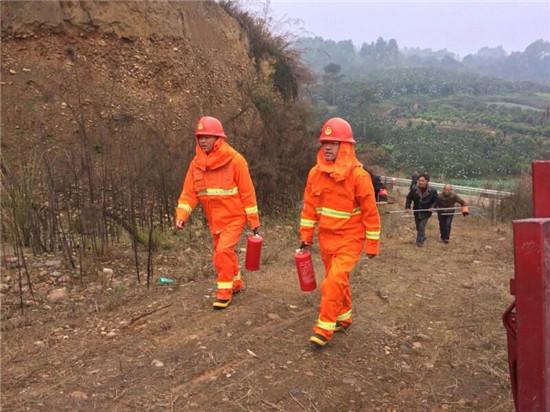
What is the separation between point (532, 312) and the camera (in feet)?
6.81

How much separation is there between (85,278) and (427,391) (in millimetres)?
3902

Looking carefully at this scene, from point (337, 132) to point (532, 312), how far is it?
2.54 meters

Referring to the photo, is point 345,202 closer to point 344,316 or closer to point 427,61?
point 344,316

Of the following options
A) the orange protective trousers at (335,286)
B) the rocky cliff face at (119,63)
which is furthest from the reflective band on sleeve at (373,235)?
the rocky cliff face at (119,63)

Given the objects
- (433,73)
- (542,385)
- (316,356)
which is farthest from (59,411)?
(433,73)

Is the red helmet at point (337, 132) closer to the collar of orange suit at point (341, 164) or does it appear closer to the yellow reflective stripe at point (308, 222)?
the collar of orange suit at point (341, 164)

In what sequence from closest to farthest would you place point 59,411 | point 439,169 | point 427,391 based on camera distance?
1. point 59,411
2. point 427,391
3. point 439,169

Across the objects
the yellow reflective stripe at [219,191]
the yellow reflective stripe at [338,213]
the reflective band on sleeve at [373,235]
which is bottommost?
the reflective band on sleeve at [373,235]

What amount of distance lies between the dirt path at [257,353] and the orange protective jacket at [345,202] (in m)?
0.92

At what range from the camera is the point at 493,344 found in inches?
176

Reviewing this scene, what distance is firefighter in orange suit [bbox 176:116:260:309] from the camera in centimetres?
507

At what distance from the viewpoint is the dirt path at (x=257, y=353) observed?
11.4 feet

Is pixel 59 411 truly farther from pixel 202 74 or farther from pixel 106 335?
pixel 202 74

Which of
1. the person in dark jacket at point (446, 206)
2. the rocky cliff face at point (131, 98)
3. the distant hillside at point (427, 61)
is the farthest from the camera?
the distant hillside at point (427, 61)
